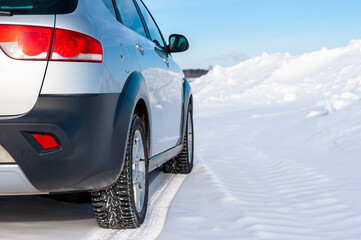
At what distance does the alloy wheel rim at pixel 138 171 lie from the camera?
11.9 feet

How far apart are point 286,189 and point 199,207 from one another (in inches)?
52.2

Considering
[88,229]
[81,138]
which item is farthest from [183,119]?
[81,138]

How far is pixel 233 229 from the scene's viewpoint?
3854 millimetres

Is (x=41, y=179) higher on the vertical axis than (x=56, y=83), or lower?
lower

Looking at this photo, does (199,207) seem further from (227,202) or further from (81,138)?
(81,138)

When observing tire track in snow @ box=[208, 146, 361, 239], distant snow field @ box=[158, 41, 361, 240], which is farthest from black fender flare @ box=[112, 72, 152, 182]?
tire track in snow @ box=[208, 146, 361, 239]

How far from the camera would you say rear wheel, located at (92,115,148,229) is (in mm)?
3402

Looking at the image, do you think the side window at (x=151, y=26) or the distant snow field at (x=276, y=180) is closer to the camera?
the distant snow field at (x=276, y=180)

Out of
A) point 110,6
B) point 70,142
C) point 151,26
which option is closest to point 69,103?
point 70,142

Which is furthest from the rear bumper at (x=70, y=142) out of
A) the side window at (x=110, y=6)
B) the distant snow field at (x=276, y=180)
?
the distant snow field at (x=276, y=180)

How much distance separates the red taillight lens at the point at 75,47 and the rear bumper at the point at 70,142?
217 millimetres

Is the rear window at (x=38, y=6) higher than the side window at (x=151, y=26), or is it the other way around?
the rear window at (x=38, y=6)

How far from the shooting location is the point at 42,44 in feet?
9.13

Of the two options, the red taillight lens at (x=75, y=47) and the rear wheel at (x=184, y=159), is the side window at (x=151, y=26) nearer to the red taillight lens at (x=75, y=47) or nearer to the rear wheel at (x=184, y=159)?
the rear wheel at (x=184, y=159)
